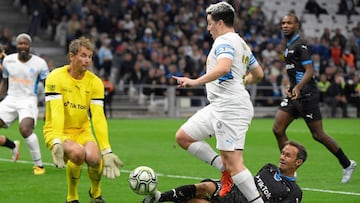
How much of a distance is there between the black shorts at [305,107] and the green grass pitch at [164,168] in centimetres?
100

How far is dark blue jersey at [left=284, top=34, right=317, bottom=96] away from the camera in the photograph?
43.8 feet

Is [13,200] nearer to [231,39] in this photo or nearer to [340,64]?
[231,39]

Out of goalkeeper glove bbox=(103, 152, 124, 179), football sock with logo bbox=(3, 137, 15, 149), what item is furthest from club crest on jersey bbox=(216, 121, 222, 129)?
football sock with logo bbox=(3, 137, 15, 149)

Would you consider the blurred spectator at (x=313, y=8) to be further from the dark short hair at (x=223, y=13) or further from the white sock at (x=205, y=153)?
the dark short hair at (x=223, y=13)

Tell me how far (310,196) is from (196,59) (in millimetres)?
23750

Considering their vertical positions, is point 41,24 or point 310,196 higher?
point 41,24

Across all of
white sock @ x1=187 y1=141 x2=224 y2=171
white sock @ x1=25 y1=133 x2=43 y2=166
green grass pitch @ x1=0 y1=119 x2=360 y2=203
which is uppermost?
white sock @ x1=187 y1=141 x2=224 y2=171

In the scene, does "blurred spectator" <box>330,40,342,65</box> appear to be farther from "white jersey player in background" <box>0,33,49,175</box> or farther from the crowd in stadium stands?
"white jersey player in background" <box>0,33,49,175</box>

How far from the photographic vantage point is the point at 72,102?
1050 cm

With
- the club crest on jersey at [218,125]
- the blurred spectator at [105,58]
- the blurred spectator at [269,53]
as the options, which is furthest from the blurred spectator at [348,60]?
the club crest on jersey at [218,125]

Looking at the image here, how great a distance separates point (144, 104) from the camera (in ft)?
113

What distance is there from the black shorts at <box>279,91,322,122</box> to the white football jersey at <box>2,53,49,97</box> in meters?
4.33

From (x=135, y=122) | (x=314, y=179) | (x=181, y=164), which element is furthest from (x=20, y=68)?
(x=135, y=122)

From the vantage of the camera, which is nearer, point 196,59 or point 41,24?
point 196,59
